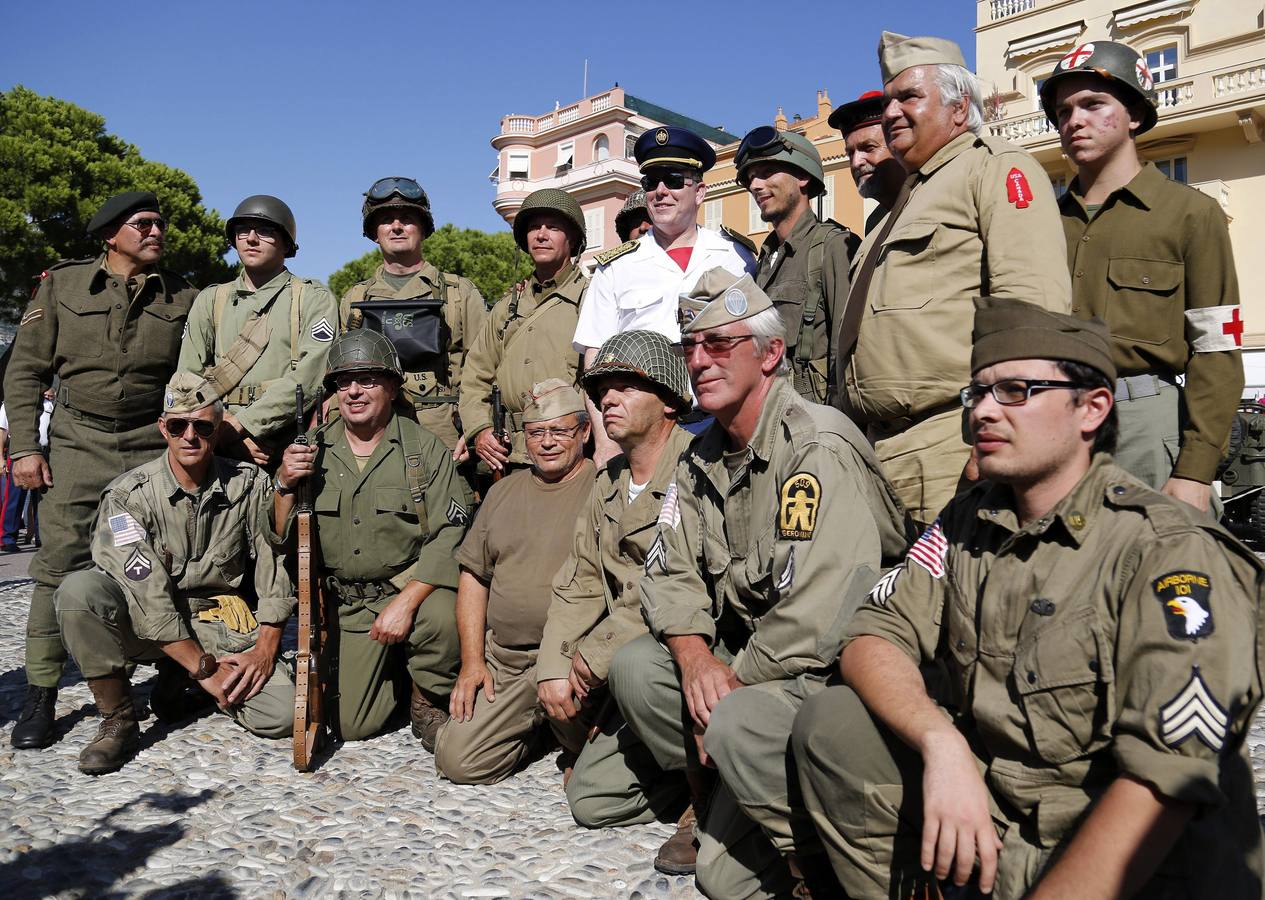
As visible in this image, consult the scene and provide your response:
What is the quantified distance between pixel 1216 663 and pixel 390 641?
13.5 feet

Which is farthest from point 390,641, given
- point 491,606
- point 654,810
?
point 654,810

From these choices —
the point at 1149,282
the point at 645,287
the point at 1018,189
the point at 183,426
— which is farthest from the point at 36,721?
the point at 1149,282

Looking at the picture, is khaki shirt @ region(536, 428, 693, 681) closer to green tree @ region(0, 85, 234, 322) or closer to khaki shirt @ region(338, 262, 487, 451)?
khaki shirt @ region(338, 262, 487, 451)

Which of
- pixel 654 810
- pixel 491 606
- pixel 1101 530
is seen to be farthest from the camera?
pixel 491 606

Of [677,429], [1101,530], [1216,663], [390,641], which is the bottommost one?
[390,641]

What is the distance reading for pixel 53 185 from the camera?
23172mm

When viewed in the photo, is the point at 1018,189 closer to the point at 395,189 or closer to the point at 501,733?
the point at 501,733

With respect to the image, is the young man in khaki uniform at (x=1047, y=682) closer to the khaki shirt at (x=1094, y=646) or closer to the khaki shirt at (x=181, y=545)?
the khaki shirt at (x=1094, y=646)

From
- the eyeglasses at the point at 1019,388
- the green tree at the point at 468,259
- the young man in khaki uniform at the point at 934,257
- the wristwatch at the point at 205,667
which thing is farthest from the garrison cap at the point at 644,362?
the green tree at the point at 468,259

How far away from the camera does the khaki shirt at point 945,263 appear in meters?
3.30

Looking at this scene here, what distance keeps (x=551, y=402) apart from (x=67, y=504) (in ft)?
9.85

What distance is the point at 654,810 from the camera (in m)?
4.10

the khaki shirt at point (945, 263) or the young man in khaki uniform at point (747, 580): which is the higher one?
the khaki shirt at point (945, 263)

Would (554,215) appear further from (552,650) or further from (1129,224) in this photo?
(1129,224)
